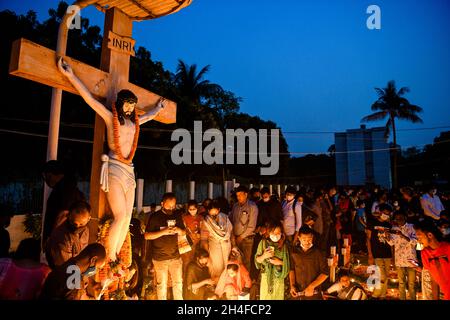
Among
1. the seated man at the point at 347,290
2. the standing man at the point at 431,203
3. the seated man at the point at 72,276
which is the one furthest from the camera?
the standing man at the point at 431,203

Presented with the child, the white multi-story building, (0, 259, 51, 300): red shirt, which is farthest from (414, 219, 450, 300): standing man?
the white multi-story building

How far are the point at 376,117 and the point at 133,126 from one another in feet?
99.0

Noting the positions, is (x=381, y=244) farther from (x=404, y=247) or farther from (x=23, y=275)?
(x=23, y=275)

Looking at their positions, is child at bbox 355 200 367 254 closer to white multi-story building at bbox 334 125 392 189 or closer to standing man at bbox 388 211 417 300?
standing man at bbox 388 211 417 300

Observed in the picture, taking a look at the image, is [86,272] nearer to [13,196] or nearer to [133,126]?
[133,126]

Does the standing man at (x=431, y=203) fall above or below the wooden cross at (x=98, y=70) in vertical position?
below

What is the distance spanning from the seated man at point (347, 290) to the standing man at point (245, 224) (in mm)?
1656

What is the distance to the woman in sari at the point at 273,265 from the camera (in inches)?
165

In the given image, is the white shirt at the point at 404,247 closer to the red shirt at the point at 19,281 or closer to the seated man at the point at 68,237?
the seated man at the point at 68,237

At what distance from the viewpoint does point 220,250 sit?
4.91 meters

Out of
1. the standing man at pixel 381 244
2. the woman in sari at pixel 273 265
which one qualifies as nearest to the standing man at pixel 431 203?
the standing man at pixel 381 244

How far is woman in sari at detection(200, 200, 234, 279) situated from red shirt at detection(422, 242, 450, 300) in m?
2.69

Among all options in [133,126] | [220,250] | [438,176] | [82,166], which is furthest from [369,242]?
[438,176]

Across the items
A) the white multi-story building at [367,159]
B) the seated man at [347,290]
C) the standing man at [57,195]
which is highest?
the white multi-story building at [367,159]
